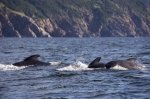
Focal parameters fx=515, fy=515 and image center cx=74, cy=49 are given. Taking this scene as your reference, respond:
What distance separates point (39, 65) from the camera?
52625 millimetres

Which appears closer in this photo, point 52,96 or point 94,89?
point 52,96

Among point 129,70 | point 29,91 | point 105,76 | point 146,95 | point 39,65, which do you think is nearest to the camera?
point 146,95

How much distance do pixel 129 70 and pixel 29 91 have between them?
15.7m

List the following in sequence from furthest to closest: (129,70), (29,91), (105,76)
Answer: (129,70) < (105,76) < (29,91)

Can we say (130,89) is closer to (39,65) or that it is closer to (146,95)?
(146,95)

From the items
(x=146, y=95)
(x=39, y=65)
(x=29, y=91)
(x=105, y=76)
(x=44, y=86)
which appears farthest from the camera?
(x=39, y=65)

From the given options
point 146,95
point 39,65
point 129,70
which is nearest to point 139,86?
point 146,95

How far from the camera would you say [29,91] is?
31281 millimetres

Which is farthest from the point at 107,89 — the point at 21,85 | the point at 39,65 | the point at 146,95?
the point at 39,65

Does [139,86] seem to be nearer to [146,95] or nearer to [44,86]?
[146,95]

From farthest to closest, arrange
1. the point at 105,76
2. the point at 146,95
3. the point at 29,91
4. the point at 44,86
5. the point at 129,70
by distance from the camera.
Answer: the point at 129,70, the point at 105,76, the point at 44,86, the point at 29,91, the point at 146,95

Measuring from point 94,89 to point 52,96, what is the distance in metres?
3.64

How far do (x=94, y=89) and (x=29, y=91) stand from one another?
4.03m

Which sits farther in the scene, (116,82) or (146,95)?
(116,82)
